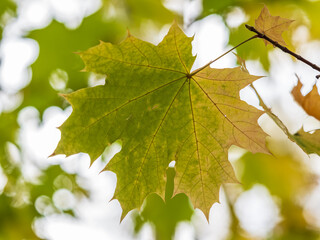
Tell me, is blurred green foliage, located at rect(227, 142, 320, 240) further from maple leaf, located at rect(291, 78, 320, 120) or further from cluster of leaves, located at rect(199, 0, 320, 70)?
maple leaf, located at rect(291, 78, 320, 120)

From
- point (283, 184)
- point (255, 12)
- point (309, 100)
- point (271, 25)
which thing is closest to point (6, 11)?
point (255, 12)

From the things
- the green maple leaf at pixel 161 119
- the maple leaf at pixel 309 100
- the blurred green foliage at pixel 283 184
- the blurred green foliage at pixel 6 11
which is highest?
the blurred green foliage at pixel 6 11

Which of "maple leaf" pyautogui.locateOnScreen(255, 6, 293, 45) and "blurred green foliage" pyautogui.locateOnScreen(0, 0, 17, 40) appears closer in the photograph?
"maple leaf" pyautogui.locateOnScreen(255, 6, 293, 45)

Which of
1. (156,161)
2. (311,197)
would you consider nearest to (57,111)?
(156,161)

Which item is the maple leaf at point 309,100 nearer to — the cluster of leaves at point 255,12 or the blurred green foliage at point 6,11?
the cluster of leaves at point 255,12

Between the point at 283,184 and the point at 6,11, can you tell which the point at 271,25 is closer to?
the point at 6,11

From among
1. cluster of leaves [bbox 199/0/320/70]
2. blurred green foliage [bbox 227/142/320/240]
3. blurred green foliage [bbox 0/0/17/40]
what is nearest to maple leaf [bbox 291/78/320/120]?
cluster of leaves [bbox 199/0/320/70]

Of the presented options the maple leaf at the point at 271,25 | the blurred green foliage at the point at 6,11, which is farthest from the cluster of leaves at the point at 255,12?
the blurred green foliage at the point at 6,11
